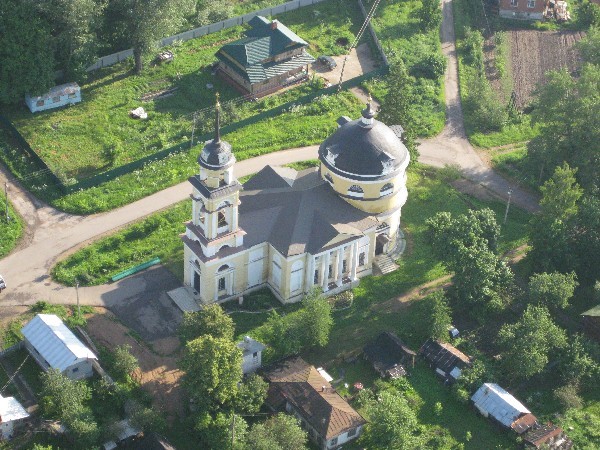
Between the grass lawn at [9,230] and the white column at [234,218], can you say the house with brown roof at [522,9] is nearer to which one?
the white column at [234,218]

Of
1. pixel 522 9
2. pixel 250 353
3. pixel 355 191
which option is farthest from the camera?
pixel 522 9

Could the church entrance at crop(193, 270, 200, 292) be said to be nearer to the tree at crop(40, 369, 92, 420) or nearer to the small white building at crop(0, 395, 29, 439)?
the tree at crop(40, 369, 92, 420)

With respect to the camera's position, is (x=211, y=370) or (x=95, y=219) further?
(x=95, y=219)

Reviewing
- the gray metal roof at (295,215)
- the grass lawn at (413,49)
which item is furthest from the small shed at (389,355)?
the grass lawn at (413,49)

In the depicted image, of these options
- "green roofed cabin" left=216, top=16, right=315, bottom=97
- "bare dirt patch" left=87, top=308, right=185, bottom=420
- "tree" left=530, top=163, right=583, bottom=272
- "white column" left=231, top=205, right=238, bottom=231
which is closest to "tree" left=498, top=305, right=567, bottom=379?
"tree" left=530, top=163, right=583, bottom=272

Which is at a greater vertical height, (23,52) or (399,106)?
(23,52)

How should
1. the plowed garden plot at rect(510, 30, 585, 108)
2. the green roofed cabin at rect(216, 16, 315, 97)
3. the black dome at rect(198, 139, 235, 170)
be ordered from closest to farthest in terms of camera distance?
the black dome at rect(198, 139, 235, 170) → the green roofed cabin at rect(216, 16, 315, 97) → the plowed garden plot at rect(510, 30, 585, 108)

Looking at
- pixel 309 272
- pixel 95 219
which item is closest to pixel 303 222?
pixel 309 272

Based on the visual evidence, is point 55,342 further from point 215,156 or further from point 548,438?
point 548,438
